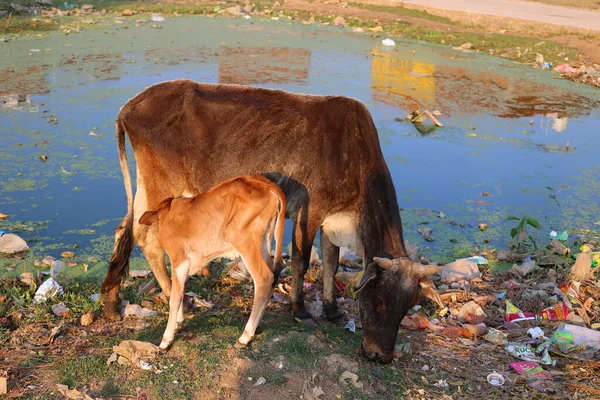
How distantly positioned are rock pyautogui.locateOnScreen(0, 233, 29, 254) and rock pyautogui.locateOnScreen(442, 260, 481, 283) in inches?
169

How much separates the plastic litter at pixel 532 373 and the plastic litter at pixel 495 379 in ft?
0.60

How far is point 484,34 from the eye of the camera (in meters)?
Answer: 19.6

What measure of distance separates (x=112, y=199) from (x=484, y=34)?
1465cm

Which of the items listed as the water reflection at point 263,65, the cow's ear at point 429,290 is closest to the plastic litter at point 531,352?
the cow's ear at point 429,290

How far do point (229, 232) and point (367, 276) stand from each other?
1058 millimetres

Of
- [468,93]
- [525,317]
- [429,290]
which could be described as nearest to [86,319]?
[429,290]

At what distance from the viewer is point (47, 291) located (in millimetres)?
5781

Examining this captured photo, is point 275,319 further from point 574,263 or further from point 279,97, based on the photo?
point 574,263

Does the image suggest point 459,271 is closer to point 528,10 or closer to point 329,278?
point 329,278

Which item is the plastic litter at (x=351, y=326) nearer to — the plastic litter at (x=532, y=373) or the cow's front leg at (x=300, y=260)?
the cow's front leg at (x=300, y=260)

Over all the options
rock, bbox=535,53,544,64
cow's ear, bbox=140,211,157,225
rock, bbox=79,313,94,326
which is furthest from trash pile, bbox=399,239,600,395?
rock, bbox=535,53,544,64

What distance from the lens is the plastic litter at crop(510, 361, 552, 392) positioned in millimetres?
4891

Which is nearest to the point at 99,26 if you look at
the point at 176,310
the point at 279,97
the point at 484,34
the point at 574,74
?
the point at 484,34

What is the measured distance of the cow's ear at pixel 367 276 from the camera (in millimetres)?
4796
